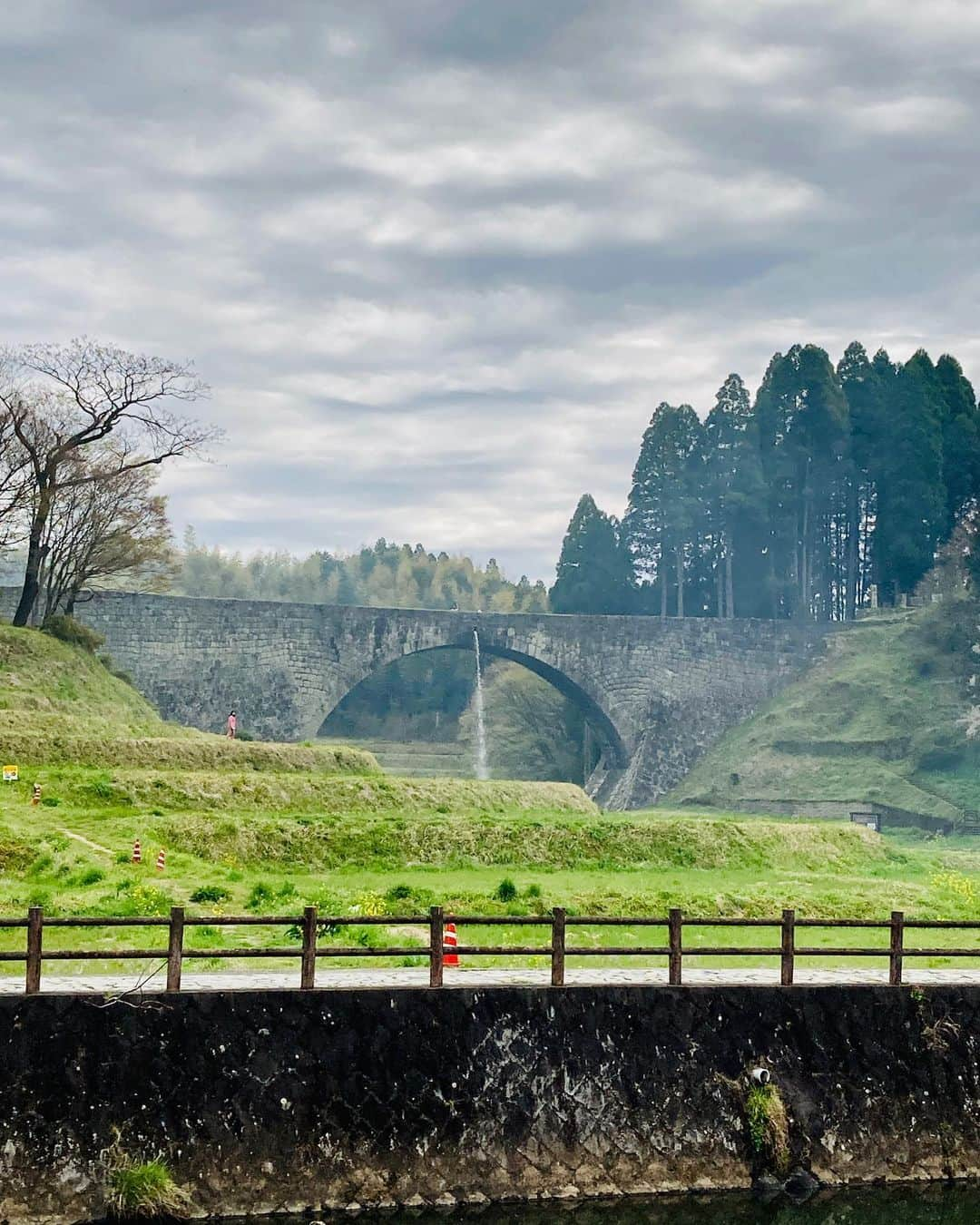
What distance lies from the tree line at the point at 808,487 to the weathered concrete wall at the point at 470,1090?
83155 millimetres

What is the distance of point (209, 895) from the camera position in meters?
30.4

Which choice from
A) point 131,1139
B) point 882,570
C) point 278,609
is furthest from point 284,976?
point 882,570

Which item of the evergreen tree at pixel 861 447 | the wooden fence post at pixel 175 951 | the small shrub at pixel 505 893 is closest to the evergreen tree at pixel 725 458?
the evergreen tree at pixel 861 447

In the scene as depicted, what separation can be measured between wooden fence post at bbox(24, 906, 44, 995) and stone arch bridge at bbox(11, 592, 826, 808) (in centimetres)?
6242

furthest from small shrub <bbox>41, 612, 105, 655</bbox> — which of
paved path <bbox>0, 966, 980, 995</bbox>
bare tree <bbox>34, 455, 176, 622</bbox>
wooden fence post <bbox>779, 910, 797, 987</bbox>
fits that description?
wooden fence post <bbox>779, 910, 797, 987</bbox>

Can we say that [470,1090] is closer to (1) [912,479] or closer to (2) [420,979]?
(2) [420,979]

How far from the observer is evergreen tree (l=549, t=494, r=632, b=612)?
116m

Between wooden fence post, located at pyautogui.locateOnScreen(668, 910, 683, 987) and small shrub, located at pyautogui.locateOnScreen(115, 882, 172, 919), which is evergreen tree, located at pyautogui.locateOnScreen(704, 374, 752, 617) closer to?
small shrub, located at pyautogui.locateOnScreen(115, 882, 172, 919)

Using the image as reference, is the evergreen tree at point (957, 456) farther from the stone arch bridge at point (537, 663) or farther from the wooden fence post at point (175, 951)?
the wooden fence post at point (175, 951)

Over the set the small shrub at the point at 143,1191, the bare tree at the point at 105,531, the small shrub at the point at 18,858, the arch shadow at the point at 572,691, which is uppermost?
the bare tree at the point at 105,531

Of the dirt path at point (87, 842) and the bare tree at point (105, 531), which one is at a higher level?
the bare tree at point (105, 531)

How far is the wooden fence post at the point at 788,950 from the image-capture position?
2147 cm

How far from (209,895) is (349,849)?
25.5 ft

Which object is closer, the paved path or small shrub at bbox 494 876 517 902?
the paved path
